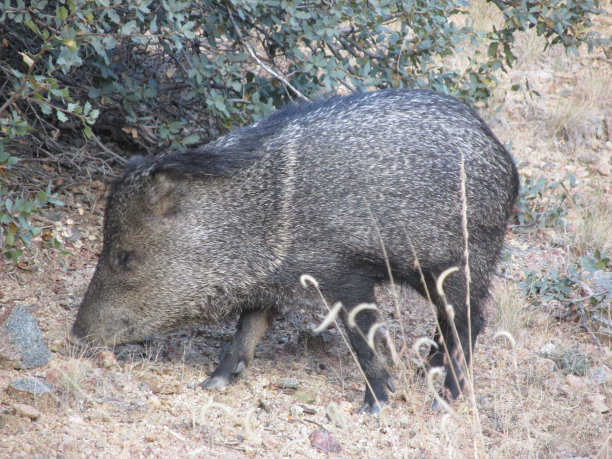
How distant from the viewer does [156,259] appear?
11.4 feet

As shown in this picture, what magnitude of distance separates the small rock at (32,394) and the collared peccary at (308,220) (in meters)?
0.44

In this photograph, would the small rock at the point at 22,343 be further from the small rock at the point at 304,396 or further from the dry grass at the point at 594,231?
the dry grass at the point at 594,231

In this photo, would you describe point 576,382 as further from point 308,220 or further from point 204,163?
point 204,163

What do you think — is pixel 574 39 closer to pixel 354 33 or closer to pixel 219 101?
pixel 354 33

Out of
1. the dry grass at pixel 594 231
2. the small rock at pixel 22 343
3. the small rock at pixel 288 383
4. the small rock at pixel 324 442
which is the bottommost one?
the dry grass at pixel 594 231

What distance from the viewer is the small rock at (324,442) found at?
304cm

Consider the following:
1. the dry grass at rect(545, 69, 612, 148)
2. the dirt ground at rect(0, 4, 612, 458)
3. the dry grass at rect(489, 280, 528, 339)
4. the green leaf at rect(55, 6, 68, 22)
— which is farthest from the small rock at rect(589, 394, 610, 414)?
the dry grass at rect(545, 69, 612, 148)

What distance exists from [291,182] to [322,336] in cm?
113

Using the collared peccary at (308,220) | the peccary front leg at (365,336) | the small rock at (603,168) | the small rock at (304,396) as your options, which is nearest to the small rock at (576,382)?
the collared peccary at (308,220)

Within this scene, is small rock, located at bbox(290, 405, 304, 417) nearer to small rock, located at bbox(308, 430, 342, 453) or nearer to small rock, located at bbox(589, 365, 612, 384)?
small rock, located at bbox(308, 430, 342, 453)

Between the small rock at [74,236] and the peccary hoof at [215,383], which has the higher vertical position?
the small rock at [74,236]

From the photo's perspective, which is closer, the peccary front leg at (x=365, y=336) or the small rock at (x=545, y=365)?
the peccary front leg at (x=365, y=336)

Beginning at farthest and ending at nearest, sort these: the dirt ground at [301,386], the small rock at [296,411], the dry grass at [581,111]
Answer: the dry grass at [581,111] < the small rock at [296,411] < the dirt ground at [301,386]

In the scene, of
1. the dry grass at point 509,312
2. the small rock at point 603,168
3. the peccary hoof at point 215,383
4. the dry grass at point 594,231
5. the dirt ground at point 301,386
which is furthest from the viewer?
the small rock at point 603,168
